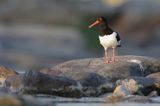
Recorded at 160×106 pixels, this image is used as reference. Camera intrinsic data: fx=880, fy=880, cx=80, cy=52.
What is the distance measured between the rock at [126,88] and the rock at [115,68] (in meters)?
0.89

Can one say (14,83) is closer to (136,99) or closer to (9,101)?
(136,99)

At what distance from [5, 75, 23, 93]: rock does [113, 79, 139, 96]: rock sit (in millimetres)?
1811

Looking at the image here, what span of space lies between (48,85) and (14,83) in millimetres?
681

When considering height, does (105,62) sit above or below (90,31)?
below

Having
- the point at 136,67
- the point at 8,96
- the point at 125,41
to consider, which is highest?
the point at 125,41

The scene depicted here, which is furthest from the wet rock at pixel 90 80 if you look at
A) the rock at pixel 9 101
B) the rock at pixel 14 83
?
the rock at pixel 9 101

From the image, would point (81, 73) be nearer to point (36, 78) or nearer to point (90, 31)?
point (36, 78)

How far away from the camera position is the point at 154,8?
39.8 m

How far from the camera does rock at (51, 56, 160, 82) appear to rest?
60.1 ft

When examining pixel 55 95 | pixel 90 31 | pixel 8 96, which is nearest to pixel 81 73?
pixel 55 95

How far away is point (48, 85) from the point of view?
54.3 ft

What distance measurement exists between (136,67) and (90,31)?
52.5ft

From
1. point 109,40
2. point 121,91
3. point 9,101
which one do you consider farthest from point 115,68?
point 9,101

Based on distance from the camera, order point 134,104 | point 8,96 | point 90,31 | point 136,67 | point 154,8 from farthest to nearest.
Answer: point 154,8 < point 90,31 < point 136,67 < point 134,104 < point 8,96
